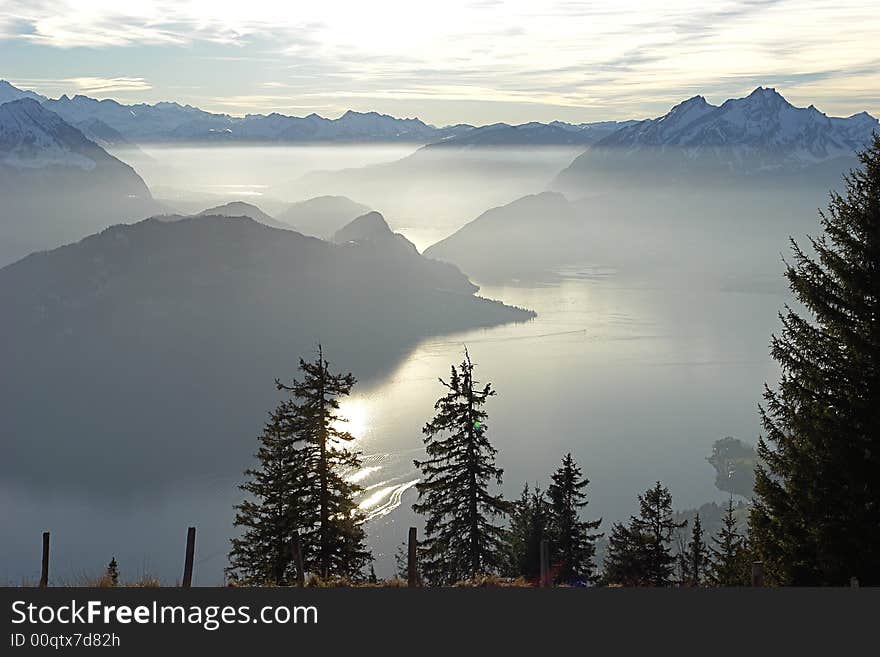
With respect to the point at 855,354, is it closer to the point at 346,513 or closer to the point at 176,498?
the point at 346,513

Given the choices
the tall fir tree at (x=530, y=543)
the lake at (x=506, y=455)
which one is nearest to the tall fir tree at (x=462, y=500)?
the tall fir tree at (x=530, y=543)

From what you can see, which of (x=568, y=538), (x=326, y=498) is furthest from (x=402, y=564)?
(x=326, y=498)

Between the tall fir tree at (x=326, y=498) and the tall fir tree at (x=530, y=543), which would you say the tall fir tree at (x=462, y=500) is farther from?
the tall fir tree at (x=530, y=543)

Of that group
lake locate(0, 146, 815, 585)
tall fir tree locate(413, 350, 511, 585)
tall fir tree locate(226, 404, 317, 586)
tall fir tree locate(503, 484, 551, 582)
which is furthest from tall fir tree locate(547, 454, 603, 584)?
lake locate(0, 146, 815, 585)

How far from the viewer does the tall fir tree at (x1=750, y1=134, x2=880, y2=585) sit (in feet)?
47.1

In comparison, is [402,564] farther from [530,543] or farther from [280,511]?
[280,511]

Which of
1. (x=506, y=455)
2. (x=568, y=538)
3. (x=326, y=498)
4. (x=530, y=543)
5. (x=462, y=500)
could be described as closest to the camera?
(x=326, y=498)

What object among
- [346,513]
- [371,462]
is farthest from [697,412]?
[346,513]

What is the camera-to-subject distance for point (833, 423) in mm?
14922

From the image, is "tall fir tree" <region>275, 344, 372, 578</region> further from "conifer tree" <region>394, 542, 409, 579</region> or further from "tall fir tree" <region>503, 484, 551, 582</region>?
"tall fir tree" <region>503, 484, 551, 582</region>

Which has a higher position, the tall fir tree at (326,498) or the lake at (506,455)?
the lake at (506,455)

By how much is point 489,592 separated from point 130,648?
408 cm

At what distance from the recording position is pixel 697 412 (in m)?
147

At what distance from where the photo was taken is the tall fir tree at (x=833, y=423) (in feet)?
47.1
